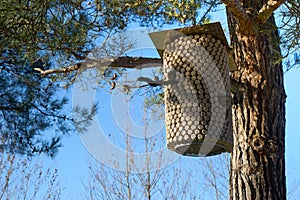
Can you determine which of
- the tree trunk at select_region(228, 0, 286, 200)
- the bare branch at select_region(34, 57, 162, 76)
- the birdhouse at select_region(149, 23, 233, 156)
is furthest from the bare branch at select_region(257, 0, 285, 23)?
the bare branch at select_region(34, 57, 162, 76)

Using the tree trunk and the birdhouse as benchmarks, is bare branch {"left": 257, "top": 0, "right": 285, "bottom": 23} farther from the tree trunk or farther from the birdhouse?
the birdhouse

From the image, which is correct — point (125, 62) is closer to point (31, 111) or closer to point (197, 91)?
point (197, 91)

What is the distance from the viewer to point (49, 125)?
343 centimetres

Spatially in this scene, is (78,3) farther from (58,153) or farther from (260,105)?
(58,153)

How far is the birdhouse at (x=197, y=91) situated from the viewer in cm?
157

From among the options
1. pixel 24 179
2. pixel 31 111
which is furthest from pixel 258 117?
pixel 24 179

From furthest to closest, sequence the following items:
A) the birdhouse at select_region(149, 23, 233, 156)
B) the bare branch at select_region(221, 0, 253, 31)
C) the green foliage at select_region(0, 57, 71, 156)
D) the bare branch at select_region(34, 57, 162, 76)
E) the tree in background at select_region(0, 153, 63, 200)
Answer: the tree in background at select_region(0, 153, 63, 200) < the green foliage at select_region(0, 57, 71, 156) < the bare branch at select_region(34, 57, 162, 76) < the bare branch at select_region(221, 0, 253, 31) < the birdhouse at select_region(149, 23, 233, 156)

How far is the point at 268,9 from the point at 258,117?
17.0 inches

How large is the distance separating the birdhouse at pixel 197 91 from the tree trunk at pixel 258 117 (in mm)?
252

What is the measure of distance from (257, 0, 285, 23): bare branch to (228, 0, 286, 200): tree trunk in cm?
3

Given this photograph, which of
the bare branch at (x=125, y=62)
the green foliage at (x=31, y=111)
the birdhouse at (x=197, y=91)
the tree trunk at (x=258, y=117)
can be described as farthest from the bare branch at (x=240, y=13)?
the green foliage at (x=31, y=111)

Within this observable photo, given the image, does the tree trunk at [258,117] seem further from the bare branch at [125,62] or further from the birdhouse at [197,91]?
the bare branch at [125,62]

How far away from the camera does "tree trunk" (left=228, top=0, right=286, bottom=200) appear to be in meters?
1.84

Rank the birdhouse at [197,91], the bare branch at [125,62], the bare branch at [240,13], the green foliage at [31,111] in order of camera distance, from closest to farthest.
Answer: the birdhouse at [197,91] < the bare branch at [240,13] < the bare branch at [125,62] < the green foliage at [31,111]
